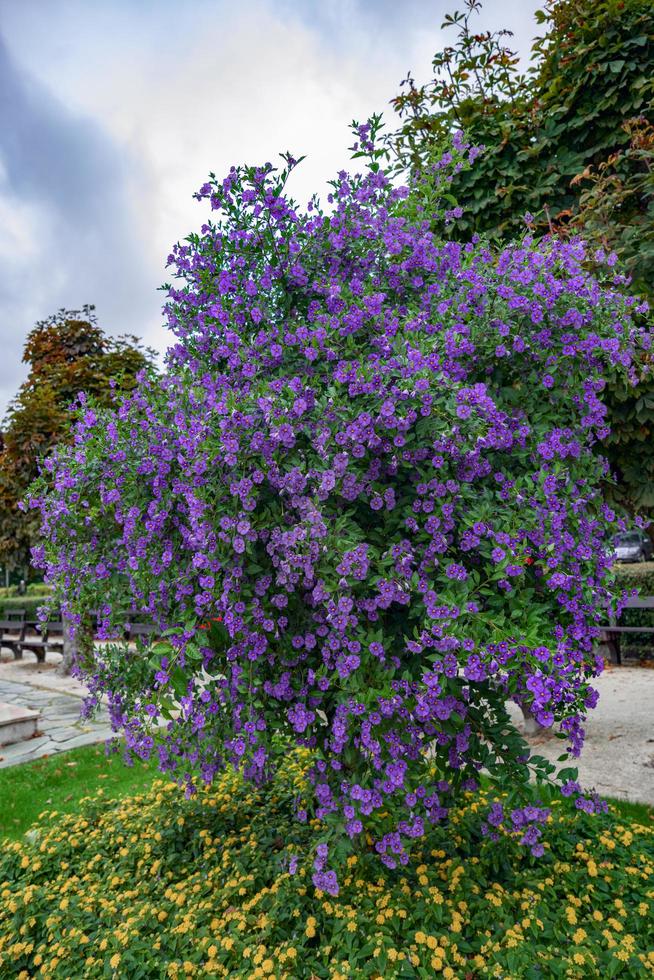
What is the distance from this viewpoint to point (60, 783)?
5.36 meters

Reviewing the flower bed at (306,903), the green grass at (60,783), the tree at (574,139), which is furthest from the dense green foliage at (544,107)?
the green grass at (60,783)

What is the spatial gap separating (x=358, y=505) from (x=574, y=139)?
3586mm

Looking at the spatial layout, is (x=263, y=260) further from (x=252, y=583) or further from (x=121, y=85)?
(x=121, y=85)

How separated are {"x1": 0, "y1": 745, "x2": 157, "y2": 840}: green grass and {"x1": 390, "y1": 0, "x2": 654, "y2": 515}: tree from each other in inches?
158

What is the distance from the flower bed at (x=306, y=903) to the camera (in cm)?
262

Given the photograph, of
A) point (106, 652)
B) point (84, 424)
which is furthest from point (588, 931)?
point (84, 424)

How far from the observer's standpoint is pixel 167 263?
3.26 m

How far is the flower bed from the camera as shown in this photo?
8.61 ft

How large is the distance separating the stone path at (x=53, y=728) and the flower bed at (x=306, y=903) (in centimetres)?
196

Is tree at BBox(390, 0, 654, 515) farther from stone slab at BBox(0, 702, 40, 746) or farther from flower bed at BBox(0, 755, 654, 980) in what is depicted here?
stone slab at BBox(0, 702, 40, 746)

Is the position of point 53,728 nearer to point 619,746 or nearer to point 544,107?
point 619,746

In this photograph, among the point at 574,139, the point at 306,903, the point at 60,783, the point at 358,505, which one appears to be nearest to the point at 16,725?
the point at 60,783

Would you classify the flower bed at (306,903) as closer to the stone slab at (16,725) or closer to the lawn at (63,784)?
the lawn at (63,784)

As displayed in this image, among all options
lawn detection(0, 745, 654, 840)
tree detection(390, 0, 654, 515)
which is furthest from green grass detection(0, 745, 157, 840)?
tree detection(390, 0, 654, 515)
